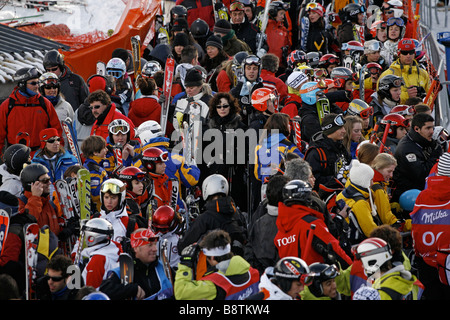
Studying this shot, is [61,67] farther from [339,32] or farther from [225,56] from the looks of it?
[339,32]

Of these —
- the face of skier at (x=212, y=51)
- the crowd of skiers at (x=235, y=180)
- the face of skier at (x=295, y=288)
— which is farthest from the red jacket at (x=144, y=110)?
the face of skier at (x=295, y=288)

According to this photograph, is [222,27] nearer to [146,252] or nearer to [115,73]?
[115,73]

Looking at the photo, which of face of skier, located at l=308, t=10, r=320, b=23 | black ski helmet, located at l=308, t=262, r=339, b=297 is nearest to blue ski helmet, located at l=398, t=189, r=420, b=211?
black ski helmet, located at l=308, t=262, r=339, b=297

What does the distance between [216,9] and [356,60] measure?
4.10 metres

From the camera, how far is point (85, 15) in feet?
68.0

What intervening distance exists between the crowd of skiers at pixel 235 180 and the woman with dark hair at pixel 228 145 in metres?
0.02

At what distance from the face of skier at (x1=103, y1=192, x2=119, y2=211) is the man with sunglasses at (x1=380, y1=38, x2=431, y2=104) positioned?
5.69 metres

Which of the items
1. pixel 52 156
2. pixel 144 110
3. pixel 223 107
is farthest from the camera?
pixel 144 110

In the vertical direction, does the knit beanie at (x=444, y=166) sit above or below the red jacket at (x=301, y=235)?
above

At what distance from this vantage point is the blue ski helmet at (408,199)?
347 inches

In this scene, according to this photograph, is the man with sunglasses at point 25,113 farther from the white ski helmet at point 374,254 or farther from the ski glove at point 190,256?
the white ski helmet at point 374,254

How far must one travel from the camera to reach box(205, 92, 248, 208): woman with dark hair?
10023mm

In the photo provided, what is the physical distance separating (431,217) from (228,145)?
3.17 m

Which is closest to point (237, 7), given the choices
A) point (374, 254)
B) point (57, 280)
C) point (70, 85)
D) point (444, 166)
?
point (70, 85)
